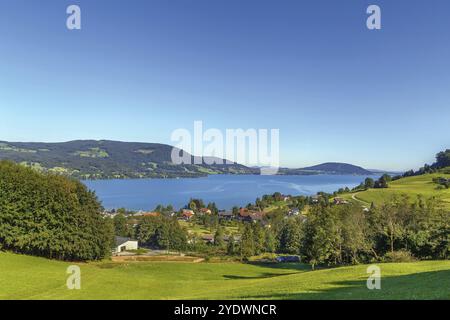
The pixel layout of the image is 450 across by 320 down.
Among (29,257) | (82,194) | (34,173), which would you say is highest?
(34,173)

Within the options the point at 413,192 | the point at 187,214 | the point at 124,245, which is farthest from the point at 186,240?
the point at 413,192

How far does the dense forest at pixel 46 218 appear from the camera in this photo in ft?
157

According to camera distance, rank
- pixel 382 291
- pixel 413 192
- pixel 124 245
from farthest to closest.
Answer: pixel 413 192
pixel 124 245
pixel 382 291

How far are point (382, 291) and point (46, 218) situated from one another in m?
46.4

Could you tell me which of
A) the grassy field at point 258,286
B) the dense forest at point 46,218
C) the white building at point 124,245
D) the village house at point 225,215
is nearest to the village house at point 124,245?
the white building at point 124,245

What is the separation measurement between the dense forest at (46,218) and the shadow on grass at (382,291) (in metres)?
39.0

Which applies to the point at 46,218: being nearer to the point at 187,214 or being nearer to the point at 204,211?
the point at 187,214

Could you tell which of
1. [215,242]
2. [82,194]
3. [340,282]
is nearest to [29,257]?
[82,194]

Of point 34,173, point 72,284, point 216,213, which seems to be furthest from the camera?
point 216,213

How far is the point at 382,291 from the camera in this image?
667 inches

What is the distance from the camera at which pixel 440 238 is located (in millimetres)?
40406

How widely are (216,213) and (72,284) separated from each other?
127280 mm

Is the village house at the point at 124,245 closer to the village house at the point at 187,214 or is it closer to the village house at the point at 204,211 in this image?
the village house at the point at 187,214
